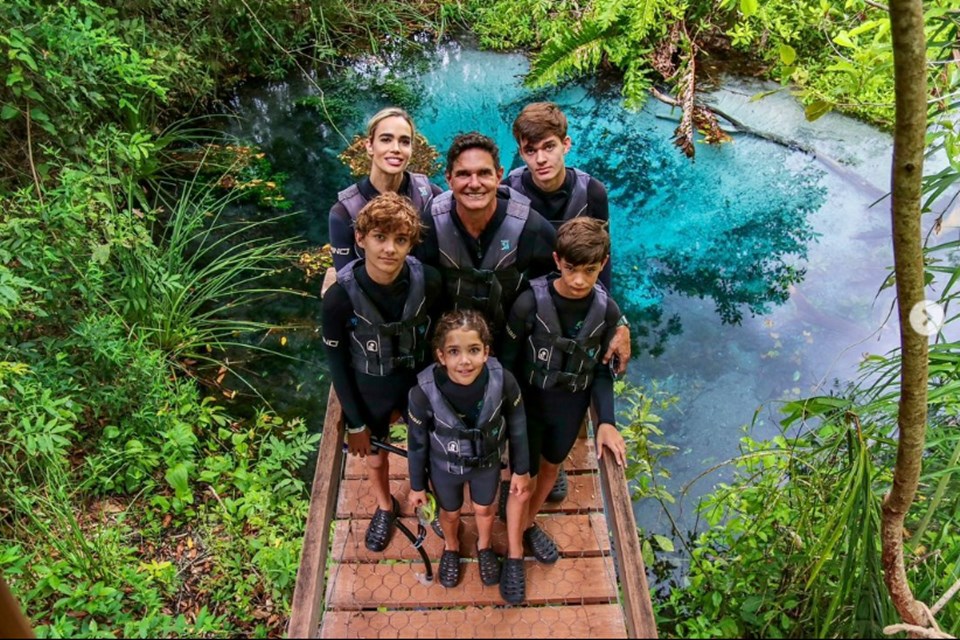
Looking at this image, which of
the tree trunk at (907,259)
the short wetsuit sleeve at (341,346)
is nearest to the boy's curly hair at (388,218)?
the short wetsuit sleeve at (341,346)

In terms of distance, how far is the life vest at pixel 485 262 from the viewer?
286 cm

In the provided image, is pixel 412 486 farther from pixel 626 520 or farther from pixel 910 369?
pixel 910 369

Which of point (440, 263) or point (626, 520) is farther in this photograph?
point (440, 263)

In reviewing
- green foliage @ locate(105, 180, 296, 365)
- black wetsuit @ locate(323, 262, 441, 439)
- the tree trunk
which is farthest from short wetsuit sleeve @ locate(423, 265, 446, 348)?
green foliage @ locate(105, 180, 296, 365)

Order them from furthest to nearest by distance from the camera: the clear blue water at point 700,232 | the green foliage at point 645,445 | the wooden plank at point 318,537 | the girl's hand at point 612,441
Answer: the clear blue water at point 700,232, the green foliage at point 645,445, the girl's hand at point 612,441, the wooden plank at point 318,537

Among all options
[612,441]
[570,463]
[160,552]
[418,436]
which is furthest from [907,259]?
[160,552]

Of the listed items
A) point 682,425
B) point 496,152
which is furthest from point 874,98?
point 496,152

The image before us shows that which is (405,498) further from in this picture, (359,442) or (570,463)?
(570,463)

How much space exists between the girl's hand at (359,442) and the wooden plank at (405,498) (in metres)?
0.48

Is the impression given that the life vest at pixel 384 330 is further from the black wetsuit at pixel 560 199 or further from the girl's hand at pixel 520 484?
the black wetsuit at pixel 560 199

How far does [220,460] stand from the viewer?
4.64 m

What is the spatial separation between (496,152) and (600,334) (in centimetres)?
88

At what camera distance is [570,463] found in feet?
11.6

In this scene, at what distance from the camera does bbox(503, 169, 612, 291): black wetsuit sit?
3.19m
